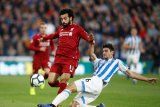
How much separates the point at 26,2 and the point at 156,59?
7.87 meters

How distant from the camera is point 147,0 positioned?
32.7m

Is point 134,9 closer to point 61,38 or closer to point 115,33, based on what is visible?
point 115,33

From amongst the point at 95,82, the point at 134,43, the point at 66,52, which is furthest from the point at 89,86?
the point at 134,43

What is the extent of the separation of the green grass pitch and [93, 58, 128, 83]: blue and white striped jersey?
265 centimetres

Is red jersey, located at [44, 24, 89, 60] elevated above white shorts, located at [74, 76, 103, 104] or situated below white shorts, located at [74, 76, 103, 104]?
above

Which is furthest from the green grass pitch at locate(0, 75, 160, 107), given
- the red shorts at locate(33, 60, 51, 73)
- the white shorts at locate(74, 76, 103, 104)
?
the white shorts at locate(74, 76, 103, 104)

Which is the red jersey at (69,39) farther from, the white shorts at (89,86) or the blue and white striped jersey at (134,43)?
the blue and white striped jersey at (134,43)

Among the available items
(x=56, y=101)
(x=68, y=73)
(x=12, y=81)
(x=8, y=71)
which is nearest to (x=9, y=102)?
(x=68, y=73)

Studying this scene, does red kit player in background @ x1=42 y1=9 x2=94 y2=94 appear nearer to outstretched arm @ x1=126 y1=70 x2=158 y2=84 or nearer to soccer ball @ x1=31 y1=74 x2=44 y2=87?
soccer ball @ x1=31 y1=74 x2=44 y2=87

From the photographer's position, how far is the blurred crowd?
92.2 feet

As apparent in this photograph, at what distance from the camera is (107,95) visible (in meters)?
17.1

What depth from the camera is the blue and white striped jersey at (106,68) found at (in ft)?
37.8

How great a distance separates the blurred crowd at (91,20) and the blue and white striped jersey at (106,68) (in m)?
16.2

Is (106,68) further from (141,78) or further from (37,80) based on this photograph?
(37,80)
